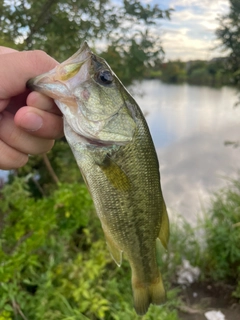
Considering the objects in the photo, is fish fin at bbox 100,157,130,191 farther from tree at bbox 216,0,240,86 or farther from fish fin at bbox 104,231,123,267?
tree at bbox 216,0,240,86

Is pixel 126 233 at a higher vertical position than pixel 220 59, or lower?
higher

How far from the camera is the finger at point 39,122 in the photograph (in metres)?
1.10

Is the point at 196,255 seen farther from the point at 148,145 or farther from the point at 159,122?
the point at 159,122

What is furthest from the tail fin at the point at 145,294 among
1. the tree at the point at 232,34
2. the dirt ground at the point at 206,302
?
the tree at the point at 232,34

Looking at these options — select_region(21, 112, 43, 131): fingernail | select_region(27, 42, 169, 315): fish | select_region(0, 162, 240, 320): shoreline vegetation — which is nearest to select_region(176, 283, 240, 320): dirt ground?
select_region(0, 162, 240, 320): shoreline vegetation

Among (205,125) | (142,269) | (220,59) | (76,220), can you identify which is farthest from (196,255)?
(205,125)

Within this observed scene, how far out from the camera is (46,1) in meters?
2.84

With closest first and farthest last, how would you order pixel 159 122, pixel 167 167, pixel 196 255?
pixel 196 255 < pixel 167 167 < pixel 159 122

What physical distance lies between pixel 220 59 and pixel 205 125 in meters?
3.93

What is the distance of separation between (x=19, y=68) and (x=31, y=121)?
6.8 inches

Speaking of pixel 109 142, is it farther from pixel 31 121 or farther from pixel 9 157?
pixel 9 157

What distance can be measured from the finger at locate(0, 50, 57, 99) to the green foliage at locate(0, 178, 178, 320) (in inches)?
48.4

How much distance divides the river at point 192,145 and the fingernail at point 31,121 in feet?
9.56

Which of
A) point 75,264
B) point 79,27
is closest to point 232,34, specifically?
point 79,27
